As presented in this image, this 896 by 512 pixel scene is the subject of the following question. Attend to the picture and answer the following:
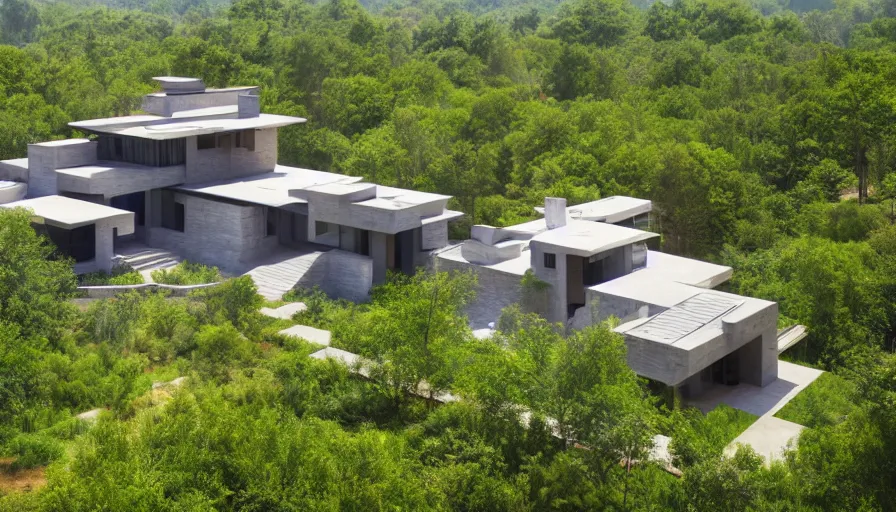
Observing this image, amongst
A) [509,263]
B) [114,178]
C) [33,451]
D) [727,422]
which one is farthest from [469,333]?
[114,178]

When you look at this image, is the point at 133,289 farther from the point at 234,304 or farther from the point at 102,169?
the point at 102,169

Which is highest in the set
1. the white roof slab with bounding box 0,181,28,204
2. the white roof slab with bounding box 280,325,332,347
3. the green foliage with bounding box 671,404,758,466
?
the white roof slab with bounding box 0,181,28,204

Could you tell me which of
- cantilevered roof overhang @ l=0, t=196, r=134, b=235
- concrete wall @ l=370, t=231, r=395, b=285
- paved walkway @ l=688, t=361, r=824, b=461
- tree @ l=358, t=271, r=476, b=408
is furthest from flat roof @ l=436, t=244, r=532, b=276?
cantilevered roof overhang @ l=0, t=196, r=134, b=235

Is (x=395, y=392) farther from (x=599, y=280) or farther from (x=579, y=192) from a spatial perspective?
(x=579, y=192)

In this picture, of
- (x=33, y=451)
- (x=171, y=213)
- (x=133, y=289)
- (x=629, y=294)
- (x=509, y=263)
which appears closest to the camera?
(x=33, y=451)

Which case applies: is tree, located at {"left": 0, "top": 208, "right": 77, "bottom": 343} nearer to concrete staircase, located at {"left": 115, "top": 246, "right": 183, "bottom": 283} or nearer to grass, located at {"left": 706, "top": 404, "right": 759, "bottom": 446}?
concrete staircase, located at {"left": 115, "top": 246, "right": 183, "bottom": 283}

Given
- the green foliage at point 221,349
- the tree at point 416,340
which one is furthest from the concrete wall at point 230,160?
the tree at point 416,340
